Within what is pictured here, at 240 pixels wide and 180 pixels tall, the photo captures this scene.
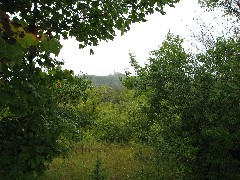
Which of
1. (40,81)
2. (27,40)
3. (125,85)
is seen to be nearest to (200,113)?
(125,85)

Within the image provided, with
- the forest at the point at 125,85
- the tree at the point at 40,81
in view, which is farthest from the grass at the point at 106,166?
the tree at the point at 40,81

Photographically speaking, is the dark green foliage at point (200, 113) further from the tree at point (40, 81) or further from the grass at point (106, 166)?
the tree at point (40, 81)

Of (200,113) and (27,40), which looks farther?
(200,113)

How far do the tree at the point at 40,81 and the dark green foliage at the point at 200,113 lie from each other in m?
4.56

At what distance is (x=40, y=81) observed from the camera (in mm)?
4809

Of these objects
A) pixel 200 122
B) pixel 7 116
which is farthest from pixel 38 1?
pixel 200 122

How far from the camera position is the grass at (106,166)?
1314 centimetres

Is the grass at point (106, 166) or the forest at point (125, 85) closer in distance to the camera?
the forest at point (125, 85)

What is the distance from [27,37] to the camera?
2.45 metres

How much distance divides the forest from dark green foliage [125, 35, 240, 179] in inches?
1.3

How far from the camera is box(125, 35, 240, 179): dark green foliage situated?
30.0ft

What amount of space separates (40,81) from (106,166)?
1209 cm

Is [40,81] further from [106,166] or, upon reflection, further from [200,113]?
[106,166]

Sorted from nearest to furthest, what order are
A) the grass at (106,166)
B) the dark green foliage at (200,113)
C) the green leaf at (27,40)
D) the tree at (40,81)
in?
the green leaf at (27,40), the tree at (40,81), the dark green foliage at (200,113), the grass at (106,166)
